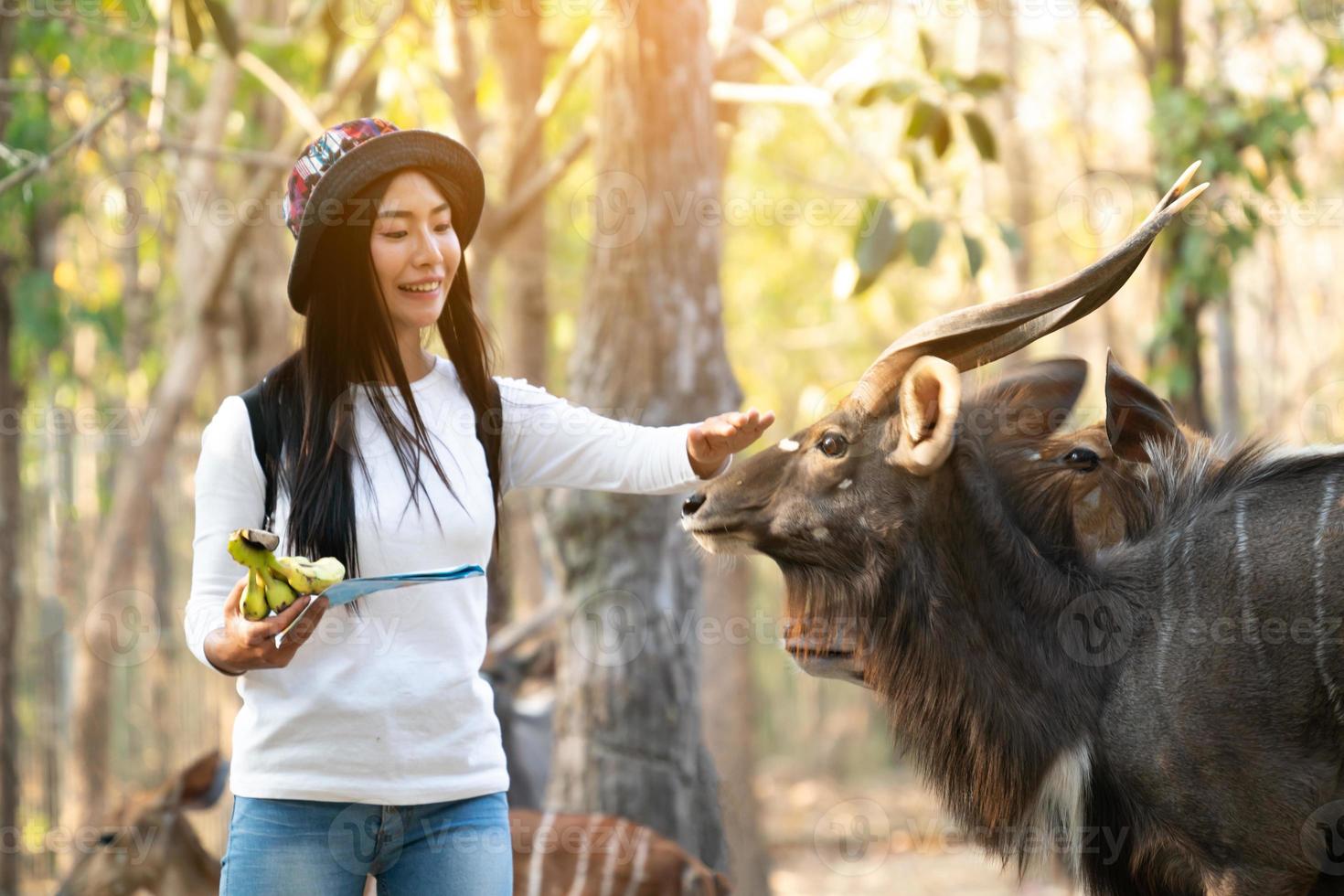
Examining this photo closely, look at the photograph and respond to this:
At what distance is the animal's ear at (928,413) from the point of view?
350cm

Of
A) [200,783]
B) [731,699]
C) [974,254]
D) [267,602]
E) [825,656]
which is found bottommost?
[731,699]

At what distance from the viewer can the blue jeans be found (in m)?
2.82

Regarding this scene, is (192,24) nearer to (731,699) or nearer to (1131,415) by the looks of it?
(1131,415)

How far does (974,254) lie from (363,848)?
14.2ft

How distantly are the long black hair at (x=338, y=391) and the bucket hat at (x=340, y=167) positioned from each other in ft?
0.08

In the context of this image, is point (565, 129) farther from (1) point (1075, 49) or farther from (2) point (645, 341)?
(2) point (645, 341)

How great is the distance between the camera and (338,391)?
120 inches

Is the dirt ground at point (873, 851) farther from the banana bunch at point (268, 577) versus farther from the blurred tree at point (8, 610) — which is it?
the banana bunch at point (268, 577)

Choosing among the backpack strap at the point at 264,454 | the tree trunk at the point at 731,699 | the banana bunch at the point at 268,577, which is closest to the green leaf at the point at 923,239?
the tree trunk at the point at 731,699

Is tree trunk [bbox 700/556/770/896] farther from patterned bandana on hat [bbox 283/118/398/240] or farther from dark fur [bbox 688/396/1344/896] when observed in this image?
patterned bandana on hat [bbox 283/118/398/240]

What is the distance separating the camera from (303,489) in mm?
2928

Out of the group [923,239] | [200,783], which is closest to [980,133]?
[923,239]

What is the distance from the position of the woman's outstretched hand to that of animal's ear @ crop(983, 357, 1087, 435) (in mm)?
1035

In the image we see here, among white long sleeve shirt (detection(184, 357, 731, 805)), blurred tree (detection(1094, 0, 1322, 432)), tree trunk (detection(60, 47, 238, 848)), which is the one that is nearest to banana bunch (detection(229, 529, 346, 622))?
white long sleeve shirt (detection(184, 357, 731, 805))
